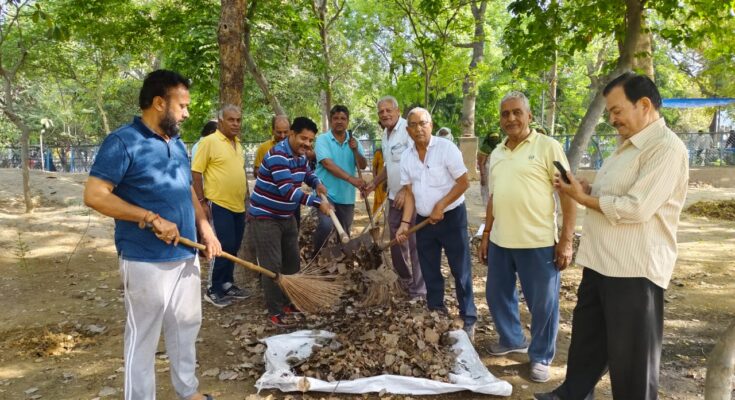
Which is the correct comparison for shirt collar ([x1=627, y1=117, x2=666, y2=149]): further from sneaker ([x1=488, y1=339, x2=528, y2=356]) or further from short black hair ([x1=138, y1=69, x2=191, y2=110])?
short black hair ([x1=138, y1=69, x2=191, y2=110])

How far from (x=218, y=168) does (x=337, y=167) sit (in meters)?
1.25

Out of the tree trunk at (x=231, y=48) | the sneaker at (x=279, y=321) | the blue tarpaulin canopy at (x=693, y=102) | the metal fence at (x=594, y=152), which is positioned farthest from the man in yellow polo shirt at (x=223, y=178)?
the blue tarpaulin canopy at (x=693, y=102)

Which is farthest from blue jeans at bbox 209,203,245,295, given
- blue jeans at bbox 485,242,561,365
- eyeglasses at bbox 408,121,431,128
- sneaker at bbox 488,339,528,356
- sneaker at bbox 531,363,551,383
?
sneaker at bbox 531,363,551,383

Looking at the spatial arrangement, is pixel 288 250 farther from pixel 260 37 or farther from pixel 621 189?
pixel 260 37

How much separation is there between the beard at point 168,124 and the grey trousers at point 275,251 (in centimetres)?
173

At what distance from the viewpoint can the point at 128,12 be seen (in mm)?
9367

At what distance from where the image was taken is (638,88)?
233 centimetres

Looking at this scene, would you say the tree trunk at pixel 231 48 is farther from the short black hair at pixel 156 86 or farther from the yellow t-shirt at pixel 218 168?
the short black hair at pixel 156 86

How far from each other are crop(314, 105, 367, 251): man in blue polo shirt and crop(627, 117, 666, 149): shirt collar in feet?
10.3

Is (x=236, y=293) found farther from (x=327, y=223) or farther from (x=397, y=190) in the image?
(x=397, y=190)

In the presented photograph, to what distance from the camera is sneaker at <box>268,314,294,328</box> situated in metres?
4.29

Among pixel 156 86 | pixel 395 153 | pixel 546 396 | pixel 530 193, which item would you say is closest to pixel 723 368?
pixel 546 396

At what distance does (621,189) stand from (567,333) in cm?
229

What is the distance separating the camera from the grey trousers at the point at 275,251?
4266 mm
